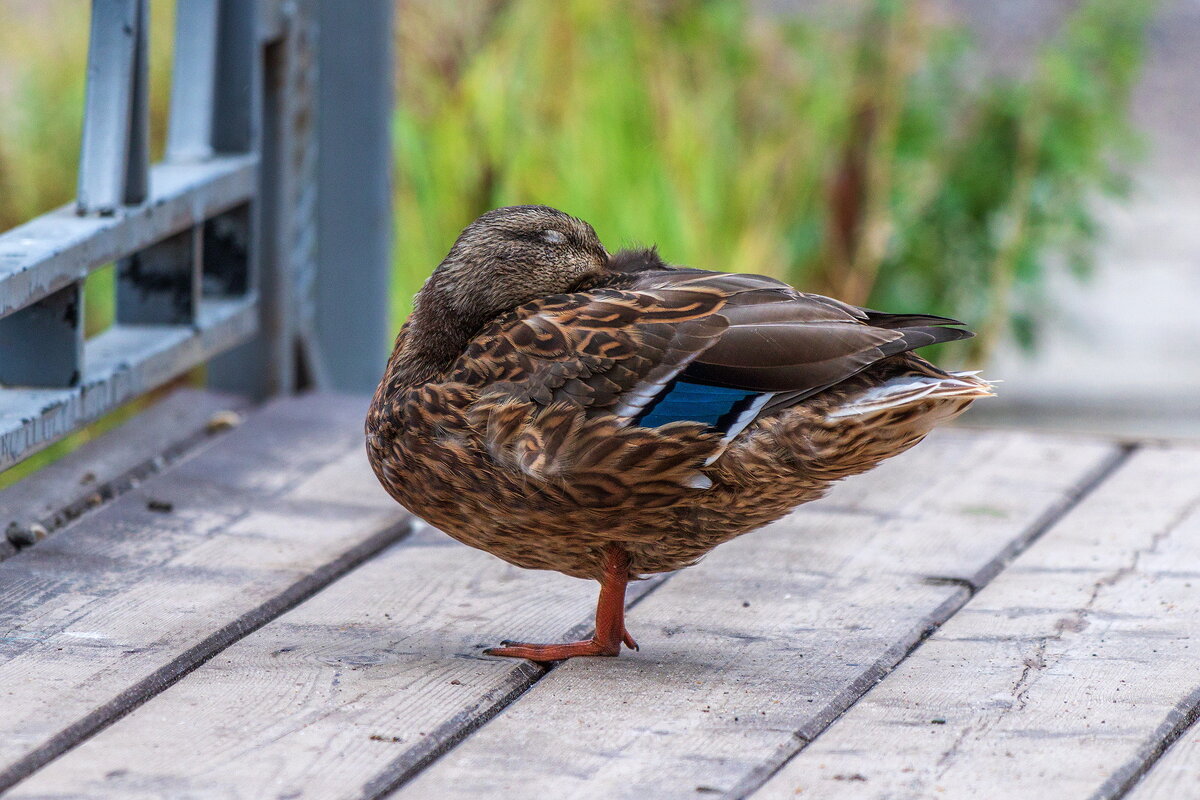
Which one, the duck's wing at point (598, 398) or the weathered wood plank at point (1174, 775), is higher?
the duck's wing at point (598, 398)

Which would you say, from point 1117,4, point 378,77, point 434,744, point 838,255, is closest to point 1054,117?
point 1117,4

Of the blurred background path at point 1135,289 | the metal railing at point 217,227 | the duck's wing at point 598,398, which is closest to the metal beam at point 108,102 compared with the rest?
the metal railing at point 217,227

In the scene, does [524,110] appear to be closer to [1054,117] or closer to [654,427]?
[1054,117]

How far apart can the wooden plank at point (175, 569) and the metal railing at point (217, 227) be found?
0.22 metres

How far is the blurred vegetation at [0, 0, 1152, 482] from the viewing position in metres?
5.84

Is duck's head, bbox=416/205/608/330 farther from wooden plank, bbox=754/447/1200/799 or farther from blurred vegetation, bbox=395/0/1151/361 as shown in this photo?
blurred vegetation, bbox=395/0/1151/361

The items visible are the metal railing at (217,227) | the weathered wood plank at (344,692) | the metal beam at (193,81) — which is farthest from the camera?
the metal beam at (193,81)

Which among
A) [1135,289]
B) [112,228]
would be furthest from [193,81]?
[1135,289]

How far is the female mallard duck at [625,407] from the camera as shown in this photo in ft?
8.05

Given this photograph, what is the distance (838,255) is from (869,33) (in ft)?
2.98

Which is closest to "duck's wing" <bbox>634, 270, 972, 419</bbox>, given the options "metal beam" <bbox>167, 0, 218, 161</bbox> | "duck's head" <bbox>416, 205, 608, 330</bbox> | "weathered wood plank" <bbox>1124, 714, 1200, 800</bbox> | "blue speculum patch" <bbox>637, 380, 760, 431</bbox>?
"blue speculum patch" <bbox>637, 380, 760, 431</bbox>

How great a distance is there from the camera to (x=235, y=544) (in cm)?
319

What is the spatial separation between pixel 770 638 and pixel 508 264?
2.48 ft

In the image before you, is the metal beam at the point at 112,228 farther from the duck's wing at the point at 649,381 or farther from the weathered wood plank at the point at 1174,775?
the weathered wood plank at the point at 1174,775
